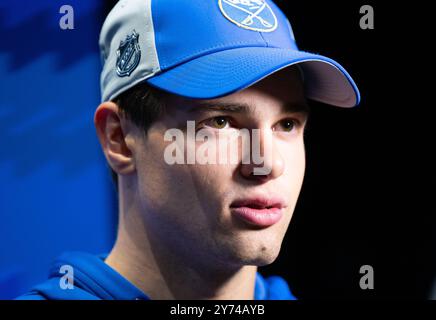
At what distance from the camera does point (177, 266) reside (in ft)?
4.25

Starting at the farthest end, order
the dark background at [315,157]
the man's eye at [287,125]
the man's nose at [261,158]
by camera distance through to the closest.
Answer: the dark background at [315,157], the man's eye at [287,125], the man's nose at [261,158]

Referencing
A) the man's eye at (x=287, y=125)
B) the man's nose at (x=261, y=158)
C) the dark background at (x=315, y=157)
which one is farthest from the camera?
the dark background at (x=315, y=157)

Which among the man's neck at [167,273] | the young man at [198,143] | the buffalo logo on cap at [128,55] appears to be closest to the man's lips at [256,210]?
the young man at [198,143]

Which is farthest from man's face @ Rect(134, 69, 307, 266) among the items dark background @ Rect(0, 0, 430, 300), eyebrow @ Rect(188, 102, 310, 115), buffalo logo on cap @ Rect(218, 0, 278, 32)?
dark background @ Rect(0, 0, 430, 300)

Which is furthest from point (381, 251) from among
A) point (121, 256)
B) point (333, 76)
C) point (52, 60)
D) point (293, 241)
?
point (52, 60)

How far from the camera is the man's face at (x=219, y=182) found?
3.90 ft

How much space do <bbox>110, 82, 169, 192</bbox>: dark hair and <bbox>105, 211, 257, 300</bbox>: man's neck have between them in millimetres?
236

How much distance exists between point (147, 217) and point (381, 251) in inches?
40.2

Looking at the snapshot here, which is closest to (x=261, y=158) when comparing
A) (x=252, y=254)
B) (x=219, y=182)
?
(x=219, y=182)

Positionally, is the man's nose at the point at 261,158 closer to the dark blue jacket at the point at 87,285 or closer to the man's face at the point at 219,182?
the man's face at the point at 219,182

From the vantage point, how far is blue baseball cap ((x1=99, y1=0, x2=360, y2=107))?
118 centimetres

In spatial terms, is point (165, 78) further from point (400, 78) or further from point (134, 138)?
point (400, 78)

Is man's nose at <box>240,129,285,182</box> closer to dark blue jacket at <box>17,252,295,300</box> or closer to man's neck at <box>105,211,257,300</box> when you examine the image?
man's neck at <box>105,211,257,300</box>

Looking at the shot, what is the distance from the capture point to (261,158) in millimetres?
1177
